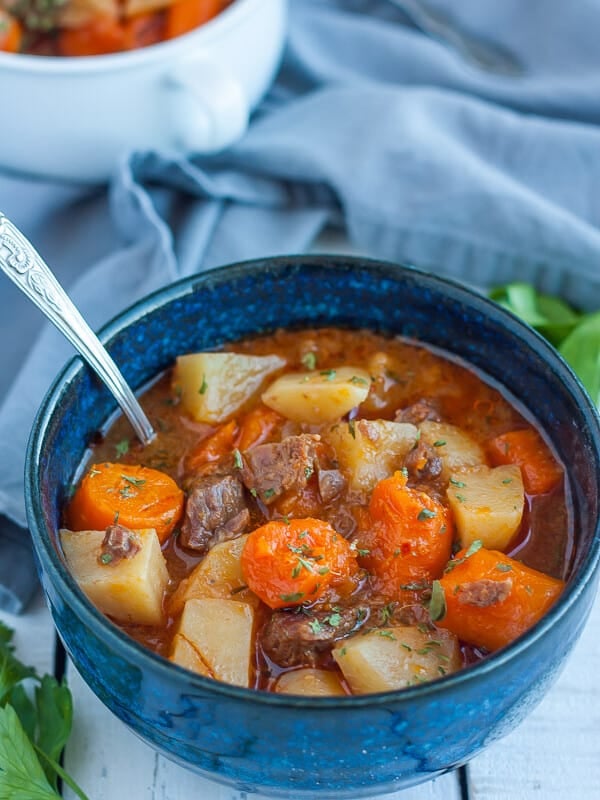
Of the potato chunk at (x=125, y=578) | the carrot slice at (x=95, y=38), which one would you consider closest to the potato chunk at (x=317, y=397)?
the potato chunk at (x=125, y=578)

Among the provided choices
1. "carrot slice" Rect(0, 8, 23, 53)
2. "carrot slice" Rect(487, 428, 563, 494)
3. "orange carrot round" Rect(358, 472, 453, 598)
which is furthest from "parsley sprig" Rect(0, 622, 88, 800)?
"carrot slice" Rect(0, 8, 23, 53)

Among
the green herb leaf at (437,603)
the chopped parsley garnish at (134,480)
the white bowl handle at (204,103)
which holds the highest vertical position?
the white bowl handle at (204,103)

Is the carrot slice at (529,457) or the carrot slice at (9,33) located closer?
the carrot slice at (529,457)

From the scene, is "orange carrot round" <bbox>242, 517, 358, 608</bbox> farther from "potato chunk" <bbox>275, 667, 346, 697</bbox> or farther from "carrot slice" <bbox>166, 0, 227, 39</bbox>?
"carrot slice" <bbox>166, 0, 227, 39</bbox>

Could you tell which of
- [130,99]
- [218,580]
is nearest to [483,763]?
[218,580]

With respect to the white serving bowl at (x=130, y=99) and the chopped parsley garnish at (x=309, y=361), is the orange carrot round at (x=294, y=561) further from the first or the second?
the white serving bowl at (x=130, y=99)

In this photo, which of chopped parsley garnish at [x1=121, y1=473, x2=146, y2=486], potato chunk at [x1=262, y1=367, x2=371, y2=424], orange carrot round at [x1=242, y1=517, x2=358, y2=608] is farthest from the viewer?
potato chunk at [x1=262, y1=367, x2=371, y2=424]

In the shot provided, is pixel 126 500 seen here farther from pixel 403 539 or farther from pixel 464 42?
pixel 464 42
